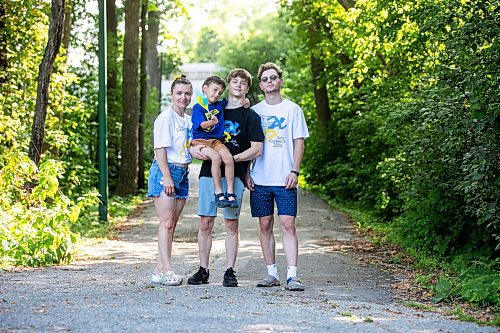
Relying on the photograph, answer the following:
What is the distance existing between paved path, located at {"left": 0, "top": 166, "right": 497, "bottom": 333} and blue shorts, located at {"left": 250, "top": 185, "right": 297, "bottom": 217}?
2.63 ft

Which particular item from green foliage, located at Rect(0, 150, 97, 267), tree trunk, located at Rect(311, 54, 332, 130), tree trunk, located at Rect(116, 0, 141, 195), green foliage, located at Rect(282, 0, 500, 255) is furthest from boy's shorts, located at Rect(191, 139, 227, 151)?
tree trunk, located at Rect(311, 54, 332, 130)

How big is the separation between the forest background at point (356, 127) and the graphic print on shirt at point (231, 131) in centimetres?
259

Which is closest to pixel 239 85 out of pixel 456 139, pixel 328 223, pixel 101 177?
pixel 456 139

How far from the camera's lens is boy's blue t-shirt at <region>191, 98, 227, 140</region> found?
29.9ft

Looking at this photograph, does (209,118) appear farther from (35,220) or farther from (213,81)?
(35,220)

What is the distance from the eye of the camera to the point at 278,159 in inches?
371

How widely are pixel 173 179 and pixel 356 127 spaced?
13.0 metres

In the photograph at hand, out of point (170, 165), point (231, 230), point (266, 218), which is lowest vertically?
point (231, 230)

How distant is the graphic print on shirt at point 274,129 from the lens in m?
9.40

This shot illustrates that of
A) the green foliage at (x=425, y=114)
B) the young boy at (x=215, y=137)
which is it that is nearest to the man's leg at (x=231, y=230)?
the young boy at (x=215, y=137)

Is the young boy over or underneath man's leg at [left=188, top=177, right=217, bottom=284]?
over

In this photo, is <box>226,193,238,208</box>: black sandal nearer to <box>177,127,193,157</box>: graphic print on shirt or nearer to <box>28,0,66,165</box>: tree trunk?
<box>177,127,193,157</box>: graphic print on shirt

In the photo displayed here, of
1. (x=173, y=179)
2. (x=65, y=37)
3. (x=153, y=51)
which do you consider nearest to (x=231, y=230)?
(x=173, y=179)

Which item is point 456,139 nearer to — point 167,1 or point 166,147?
point 166,147
